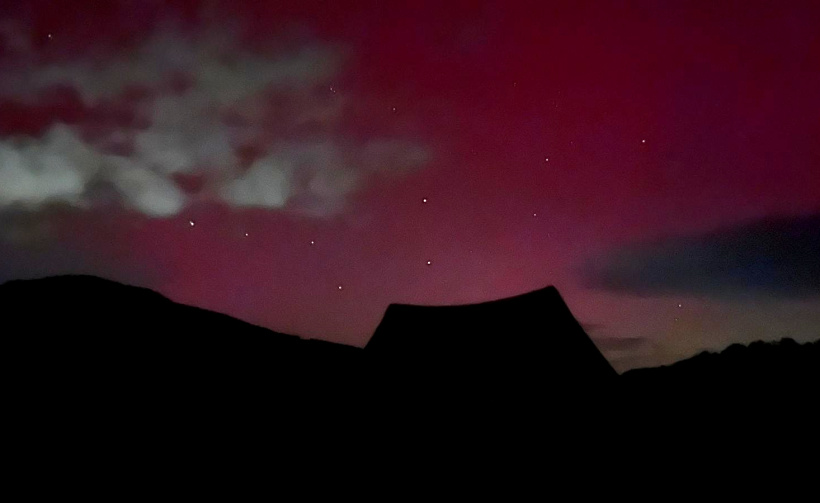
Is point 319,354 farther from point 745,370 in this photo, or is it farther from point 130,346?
point 745,370

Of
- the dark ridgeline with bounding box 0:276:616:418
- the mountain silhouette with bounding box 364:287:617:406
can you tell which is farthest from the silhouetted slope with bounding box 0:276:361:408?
the mountain silhouette with bounding box 364:287:617:406

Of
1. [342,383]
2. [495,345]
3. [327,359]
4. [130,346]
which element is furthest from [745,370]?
[130,346]

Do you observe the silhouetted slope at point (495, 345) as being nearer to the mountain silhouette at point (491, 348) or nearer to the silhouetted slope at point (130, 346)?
the mountain silhouette at point (491, 348)

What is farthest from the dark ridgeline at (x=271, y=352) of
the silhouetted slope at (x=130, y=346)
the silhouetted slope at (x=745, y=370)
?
the silhouetted slope at (x=745, y=370)

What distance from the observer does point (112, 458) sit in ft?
9.91

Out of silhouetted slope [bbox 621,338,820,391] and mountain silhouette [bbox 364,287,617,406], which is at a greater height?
mountain silhouette [bbox 364,287,617,406]

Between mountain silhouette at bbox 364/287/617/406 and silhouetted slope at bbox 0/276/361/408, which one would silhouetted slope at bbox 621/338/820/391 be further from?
silhouetted slope at bbox 0/276/361/408

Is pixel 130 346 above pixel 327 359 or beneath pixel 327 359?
above

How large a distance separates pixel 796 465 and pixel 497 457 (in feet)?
6.46

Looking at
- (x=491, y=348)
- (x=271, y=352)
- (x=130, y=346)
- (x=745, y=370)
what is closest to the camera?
(x=130, y=346)

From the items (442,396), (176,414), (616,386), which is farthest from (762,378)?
(176,414)

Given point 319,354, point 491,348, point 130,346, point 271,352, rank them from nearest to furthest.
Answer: point 130,346
point 271,352
point 319,354
point 491,348

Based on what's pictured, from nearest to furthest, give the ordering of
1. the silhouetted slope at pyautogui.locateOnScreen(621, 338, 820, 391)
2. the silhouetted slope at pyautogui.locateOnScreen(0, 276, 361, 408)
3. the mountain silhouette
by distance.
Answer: the silhouetted slope at pyautogui.locateOnScreen(0, 276, 361, 408), the silhouetted slope at pyautogui.locateOnScreen(621, 338, 820, 391), the mountain silhouette

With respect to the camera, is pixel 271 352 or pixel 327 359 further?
pixel 327 359
